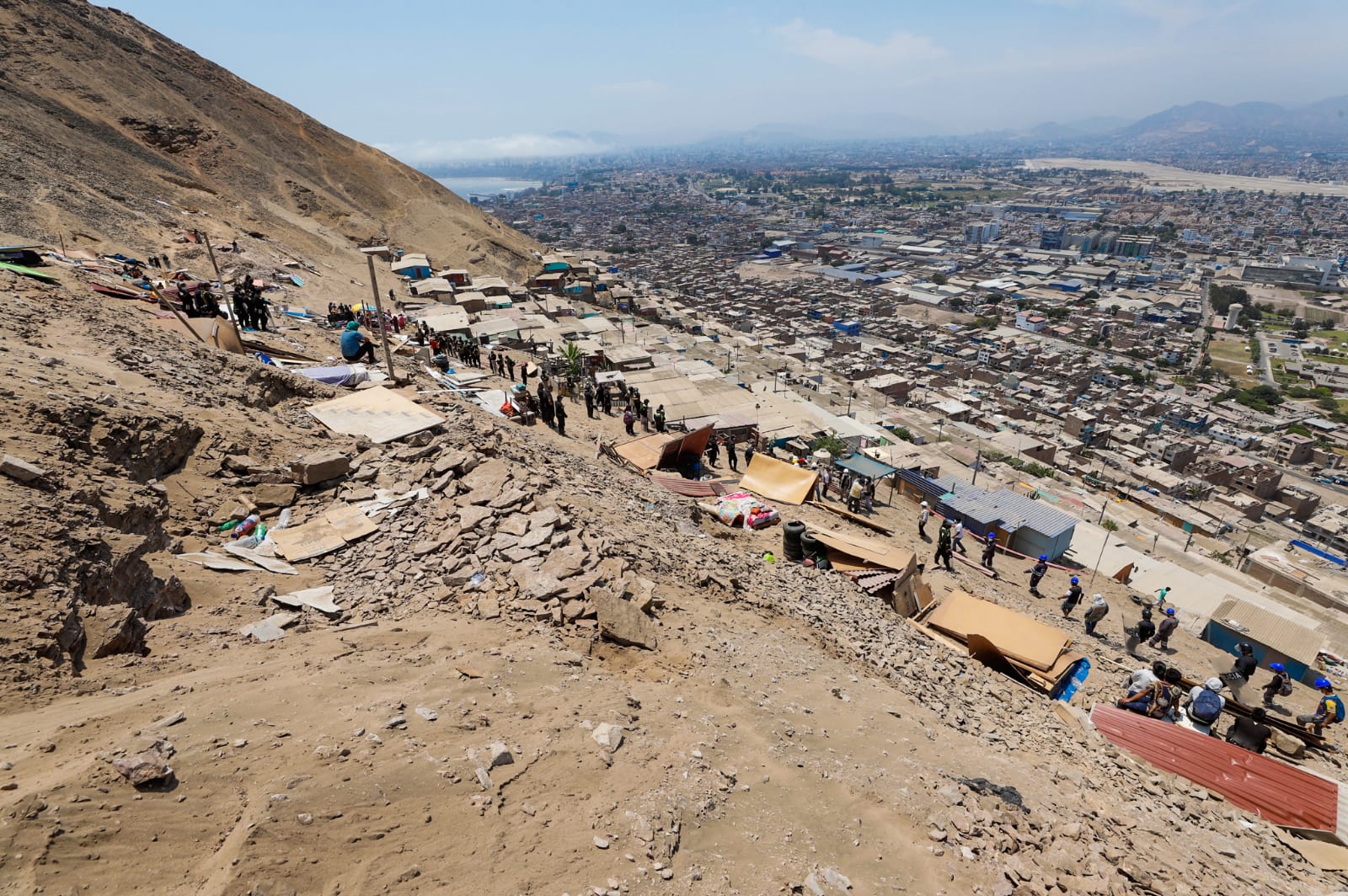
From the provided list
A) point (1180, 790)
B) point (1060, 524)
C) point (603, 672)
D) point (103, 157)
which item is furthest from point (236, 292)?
point (103, 157)

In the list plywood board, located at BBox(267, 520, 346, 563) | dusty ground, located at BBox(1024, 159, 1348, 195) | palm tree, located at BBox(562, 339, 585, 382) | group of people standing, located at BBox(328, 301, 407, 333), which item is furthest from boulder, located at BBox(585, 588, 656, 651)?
dusty ground, located at BBox(1024, 159, 1348, 195)

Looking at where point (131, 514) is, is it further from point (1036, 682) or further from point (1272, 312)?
point (1272, 312)

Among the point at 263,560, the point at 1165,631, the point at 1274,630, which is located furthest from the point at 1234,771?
the point at 263,560

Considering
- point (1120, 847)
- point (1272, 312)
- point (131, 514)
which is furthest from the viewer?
point (1272, 312)

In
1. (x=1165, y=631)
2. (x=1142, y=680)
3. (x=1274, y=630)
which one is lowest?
(x=1274, y=630)

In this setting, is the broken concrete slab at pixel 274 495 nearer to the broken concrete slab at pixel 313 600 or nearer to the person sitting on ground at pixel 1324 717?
the broken concrete slab at pixel 313 600

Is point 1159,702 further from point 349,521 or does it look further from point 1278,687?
point 349,521
